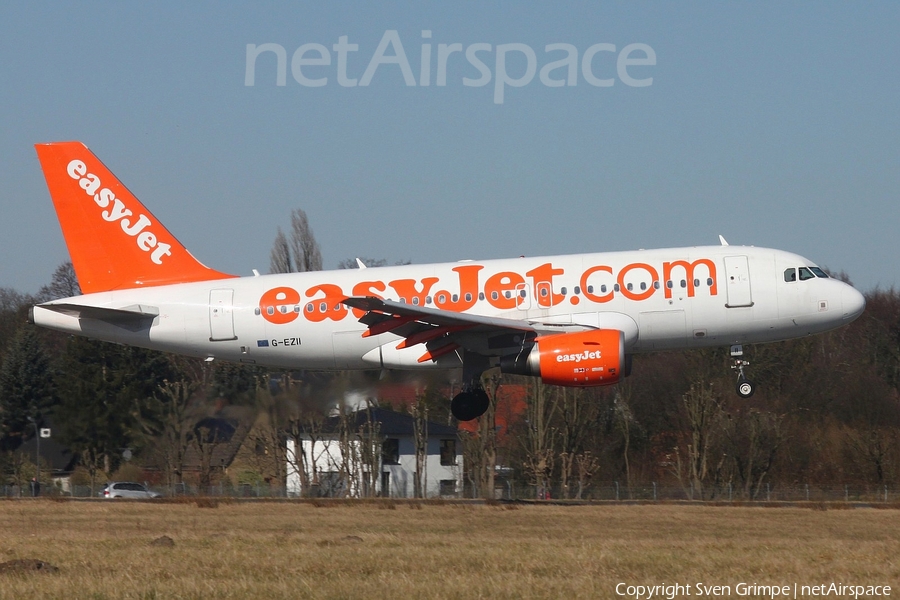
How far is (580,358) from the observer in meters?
26.1

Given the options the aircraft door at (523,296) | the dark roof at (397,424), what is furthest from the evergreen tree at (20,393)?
the aircraft door at (523,296)

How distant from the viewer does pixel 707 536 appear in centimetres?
2850

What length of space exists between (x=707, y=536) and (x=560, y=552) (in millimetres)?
8087

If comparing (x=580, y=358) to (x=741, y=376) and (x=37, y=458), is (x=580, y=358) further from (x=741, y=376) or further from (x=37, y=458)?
(x=37, y=458)

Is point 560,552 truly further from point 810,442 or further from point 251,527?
point 810,442

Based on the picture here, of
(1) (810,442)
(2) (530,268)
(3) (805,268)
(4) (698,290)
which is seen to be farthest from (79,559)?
(1) (810,442)

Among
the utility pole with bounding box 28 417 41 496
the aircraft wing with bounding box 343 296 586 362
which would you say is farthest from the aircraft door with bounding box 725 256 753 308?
the utility pole with bounding box 28 417 41 496

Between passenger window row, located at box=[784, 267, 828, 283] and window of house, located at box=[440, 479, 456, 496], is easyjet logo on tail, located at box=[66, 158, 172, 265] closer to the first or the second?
passenger window row, located at box=[784, 267, 828, 283]

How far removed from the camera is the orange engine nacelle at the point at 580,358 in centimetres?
2602

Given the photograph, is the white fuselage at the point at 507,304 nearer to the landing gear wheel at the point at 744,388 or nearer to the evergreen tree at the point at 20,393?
the landing gear wheel at the point at 744,388

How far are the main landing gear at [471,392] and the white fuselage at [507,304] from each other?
20.7 inches

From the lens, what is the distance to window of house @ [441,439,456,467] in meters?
66.9

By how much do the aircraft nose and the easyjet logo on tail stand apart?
18030 millimetres

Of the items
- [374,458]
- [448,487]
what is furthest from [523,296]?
[448,487]
